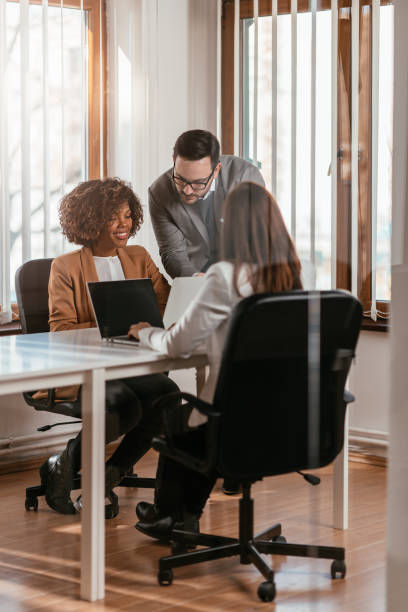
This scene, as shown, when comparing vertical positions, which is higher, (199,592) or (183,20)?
(183,20)

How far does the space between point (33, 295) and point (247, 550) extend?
1.09m

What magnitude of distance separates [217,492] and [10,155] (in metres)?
1.24

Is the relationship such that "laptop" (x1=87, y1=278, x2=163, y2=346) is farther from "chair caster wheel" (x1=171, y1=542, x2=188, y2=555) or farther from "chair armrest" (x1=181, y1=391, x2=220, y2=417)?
"chair caster wheel" (x1=171, y1=542, x2=188, y2=555)

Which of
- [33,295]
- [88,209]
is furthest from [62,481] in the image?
[88,209]

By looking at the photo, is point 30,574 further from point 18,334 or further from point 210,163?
point 210,163

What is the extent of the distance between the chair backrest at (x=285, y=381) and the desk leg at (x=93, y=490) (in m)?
0.29

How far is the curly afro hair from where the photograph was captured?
6.26 ft

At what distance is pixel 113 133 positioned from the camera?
1754 mm

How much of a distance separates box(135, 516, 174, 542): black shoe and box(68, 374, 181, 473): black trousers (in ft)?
0.56

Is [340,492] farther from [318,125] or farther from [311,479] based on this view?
[318,125]

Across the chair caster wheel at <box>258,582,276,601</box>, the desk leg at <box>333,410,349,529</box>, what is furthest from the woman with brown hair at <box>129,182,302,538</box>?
the chair caster wheel at <box>258,582,276,601</box>

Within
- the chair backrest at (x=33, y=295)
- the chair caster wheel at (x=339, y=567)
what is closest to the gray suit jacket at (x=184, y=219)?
the chair caster wheel at (x=339, y=567)

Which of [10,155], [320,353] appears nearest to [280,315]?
[320,353]

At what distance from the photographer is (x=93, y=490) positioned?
1.83m
